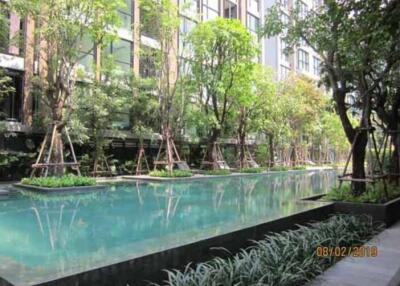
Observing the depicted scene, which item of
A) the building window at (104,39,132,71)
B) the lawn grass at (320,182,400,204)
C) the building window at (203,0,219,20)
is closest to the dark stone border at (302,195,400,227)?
the lawn grass at (320,182,400,204)

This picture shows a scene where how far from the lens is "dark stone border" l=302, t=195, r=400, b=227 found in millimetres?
8000

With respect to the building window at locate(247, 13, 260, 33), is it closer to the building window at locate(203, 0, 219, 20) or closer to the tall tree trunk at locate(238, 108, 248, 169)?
the building window at locate(203, 0, 219, 20)

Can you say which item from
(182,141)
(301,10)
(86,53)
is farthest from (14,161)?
(301,10)

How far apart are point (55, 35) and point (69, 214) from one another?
27.0 feet

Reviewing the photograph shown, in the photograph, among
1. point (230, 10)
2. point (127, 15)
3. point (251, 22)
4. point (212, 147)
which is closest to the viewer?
point (127, 15)

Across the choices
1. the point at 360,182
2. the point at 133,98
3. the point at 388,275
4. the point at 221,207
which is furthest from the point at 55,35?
the point at 388,275

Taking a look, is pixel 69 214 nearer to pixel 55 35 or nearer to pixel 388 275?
pixel 388 275

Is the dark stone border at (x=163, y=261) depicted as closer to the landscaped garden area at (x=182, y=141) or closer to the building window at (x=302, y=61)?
the landscaped garden area at (x=182, y=141)

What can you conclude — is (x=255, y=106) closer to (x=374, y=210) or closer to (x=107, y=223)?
(x=374, y=210)

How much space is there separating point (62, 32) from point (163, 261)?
43.0 feet

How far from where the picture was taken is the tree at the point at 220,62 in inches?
854

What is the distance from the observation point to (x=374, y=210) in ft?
26.5

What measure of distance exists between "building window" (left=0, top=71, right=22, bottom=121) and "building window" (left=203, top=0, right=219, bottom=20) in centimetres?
1520

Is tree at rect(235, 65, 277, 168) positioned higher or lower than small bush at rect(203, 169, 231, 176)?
higher
